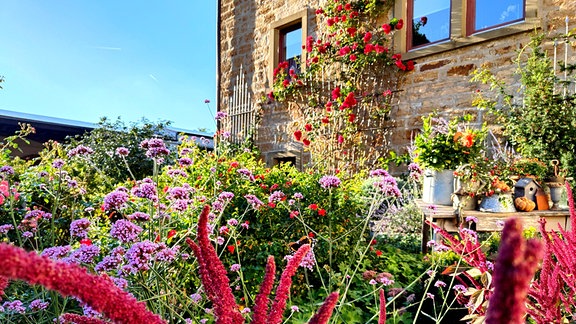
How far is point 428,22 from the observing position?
257 inches

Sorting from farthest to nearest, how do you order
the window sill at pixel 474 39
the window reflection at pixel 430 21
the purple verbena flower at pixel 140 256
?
the window reflection at pixel 430 21 → the window sill at pixel 474 39 → the purple verbena flower at pixel 140 256

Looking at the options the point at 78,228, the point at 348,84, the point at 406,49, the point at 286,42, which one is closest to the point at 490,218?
the point at 78,228

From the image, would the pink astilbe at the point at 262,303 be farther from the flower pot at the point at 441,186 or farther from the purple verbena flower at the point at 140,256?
the flower pot at the point at 441,186

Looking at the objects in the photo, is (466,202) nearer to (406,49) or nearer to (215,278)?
(215,278)

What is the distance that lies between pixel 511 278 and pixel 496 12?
6529mm

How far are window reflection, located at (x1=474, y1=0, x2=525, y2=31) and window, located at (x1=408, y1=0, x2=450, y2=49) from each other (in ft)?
→ 1.42

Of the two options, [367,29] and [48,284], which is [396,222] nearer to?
[367,29]

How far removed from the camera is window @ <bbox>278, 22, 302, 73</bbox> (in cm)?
869

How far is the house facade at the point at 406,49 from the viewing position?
5605 mm

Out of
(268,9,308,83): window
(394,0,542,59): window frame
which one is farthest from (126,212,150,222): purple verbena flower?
(268,9,308,83): window

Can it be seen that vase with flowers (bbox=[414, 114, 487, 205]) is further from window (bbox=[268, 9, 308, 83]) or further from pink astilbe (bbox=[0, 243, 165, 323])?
window (bbox=[268, 9, 308, 83])

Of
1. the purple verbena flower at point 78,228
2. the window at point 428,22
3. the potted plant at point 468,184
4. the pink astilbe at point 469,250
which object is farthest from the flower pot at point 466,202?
the window at point 428,22

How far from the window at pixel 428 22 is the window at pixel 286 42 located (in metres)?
2.42

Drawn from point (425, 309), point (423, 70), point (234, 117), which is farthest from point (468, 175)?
point (234, 117)
